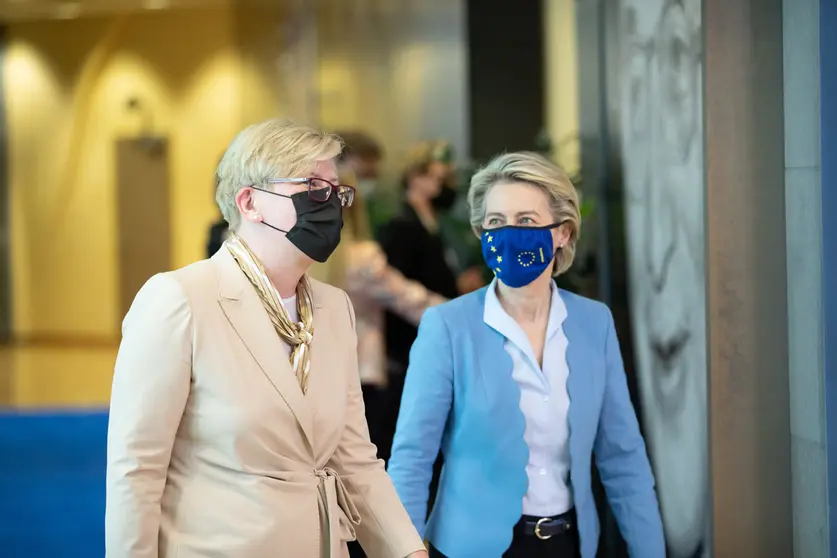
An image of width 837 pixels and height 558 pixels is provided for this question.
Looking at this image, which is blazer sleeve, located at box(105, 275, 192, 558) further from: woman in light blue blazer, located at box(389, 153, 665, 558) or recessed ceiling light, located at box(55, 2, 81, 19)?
recessed ceiling light, located at box(55, 2, 81, 19)

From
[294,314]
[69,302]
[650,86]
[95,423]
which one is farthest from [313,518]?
[69,302]

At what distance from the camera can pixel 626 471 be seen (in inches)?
107

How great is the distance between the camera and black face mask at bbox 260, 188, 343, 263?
2139 mm

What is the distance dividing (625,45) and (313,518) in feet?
8.72

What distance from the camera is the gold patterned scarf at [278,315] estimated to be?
209 cm

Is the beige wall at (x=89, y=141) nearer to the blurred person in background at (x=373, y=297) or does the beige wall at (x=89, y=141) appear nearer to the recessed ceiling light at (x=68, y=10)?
the recessed ceiling light at (x=68, y=10)

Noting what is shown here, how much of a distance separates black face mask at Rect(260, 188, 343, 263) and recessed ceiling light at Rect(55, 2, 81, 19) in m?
8.24

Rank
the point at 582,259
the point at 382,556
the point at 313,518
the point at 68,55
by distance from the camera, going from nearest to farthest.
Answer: the point at 313,518 → the point at 382,556 → the point at 582,259 → the point at 68,55

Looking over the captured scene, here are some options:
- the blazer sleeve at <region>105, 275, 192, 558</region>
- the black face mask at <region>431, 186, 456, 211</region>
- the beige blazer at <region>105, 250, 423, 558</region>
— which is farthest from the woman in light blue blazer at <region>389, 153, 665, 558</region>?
the black face mask at <region>431, 186, 456, 211</region>

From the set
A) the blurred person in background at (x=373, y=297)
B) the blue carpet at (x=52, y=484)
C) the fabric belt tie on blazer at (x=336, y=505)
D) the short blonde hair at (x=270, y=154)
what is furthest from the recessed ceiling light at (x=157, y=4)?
the fabric belt tie on blazer at (x=336, y=505)

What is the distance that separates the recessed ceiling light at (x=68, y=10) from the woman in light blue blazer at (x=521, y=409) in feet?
25.9

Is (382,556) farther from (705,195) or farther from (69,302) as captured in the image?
(69,302)

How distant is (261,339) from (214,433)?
0.20 metres

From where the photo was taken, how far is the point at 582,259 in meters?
4.52
